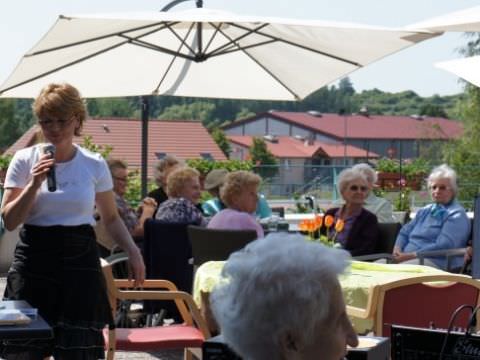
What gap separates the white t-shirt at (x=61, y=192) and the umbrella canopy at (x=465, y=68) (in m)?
3.31

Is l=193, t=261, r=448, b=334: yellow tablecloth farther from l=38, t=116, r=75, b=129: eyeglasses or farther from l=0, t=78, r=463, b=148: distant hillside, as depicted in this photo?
l=0, t=78, r=463, b=148: distant hillside

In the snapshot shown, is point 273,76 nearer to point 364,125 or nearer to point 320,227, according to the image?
point 320,227

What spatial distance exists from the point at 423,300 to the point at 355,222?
2.17 m

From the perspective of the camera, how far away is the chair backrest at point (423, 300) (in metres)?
5.16

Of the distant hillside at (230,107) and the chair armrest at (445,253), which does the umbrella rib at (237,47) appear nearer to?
the chair armrest at (445,253)

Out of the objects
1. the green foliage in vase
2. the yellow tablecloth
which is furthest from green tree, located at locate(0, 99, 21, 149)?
the yellow tablecloth

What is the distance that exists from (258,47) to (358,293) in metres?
5.67

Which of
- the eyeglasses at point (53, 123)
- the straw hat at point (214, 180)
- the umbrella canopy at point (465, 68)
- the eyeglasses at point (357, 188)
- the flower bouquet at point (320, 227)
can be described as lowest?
the flower bouquet at point (320, 227)

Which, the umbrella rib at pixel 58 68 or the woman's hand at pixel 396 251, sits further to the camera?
the umbrella rib at pixel 58 68

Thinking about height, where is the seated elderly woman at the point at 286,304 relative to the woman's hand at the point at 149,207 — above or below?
above

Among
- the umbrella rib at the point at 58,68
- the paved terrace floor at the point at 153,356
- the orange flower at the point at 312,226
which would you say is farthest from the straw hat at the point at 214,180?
the orange flower at the point at 312,226

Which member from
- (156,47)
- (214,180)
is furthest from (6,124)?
(214,180)

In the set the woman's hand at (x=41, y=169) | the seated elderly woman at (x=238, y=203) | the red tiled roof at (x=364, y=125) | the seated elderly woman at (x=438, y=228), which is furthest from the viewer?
the red tiled roof at (x=364, y=125)

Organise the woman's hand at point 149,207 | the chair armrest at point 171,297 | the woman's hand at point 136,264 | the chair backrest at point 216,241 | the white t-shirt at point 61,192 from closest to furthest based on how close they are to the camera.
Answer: the white t-shirt at point 61,192, the woman's hand at point 136,264, the chair armrest at point 171,297, the chair backrest at point 216,241, the woman's hand at point 149,207
